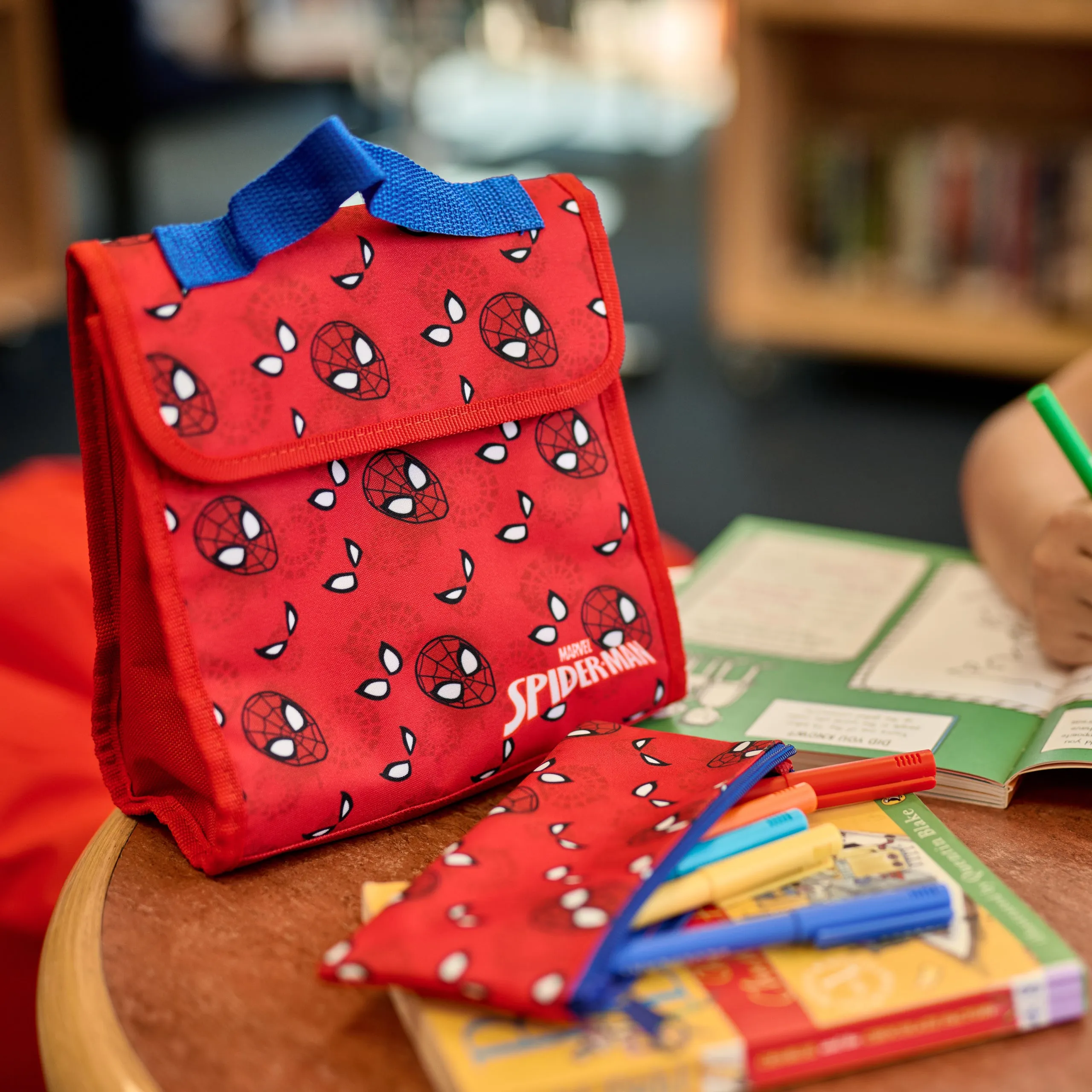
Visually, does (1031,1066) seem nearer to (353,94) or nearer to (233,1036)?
(233,1036)

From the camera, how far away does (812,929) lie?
0.46 metres

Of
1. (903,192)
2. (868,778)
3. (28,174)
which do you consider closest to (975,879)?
(868,778)

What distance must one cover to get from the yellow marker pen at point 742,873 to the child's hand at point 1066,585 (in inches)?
8.4

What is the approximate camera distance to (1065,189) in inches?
90.4

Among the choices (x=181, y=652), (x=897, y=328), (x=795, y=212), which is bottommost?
(x=897, y=328)

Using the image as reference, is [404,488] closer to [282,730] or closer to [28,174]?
[282,730]

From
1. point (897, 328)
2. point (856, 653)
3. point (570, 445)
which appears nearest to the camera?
point (570, 445)

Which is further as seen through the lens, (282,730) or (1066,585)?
(1066,585)

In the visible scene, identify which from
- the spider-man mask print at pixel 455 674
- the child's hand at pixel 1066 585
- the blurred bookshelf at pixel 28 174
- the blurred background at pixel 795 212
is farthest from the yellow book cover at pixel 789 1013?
the blurred bookshelf at pixel 28 174

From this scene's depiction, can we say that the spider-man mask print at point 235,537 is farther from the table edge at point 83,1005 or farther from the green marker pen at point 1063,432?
the green marker pen at point 1063,432

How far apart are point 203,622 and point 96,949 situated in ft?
0.42

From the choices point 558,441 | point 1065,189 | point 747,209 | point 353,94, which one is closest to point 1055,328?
point 1065,189

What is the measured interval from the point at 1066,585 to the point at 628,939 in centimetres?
32

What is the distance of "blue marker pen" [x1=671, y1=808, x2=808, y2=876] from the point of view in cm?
49
